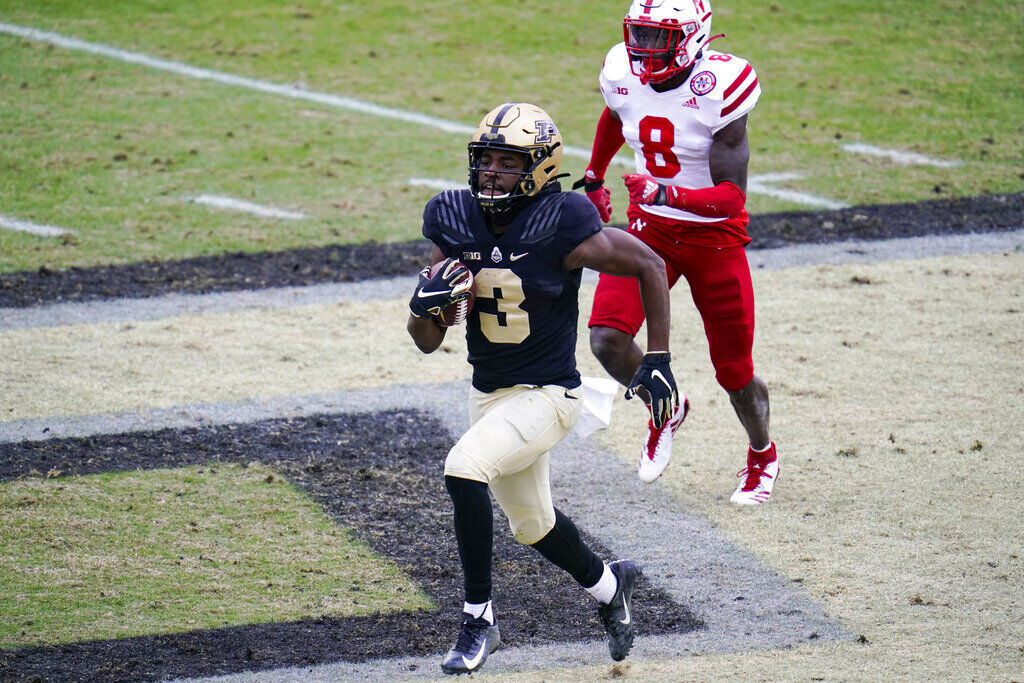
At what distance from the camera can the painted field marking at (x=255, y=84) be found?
14.0m

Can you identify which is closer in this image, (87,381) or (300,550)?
(300,550)

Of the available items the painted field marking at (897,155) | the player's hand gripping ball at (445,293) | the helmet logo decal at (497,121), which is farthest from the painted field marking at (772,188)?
the player's hand gripping ball at (445,293)

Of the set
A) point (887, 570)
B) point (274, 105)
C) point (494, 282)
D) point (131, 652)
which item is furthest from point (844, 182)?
point (131, 652)

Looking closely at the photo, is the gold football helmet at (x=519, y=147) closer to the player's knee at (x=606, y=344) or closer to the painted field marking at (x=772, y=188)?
the player's knee at (x=606, y=344)

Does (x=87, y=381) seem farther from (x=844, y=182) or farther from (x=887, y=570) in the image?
(x=844, y=182)

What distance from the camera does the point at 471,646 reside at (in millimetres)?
4355

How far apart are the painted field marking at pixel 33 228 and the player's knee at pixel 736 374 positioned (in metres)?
6.99

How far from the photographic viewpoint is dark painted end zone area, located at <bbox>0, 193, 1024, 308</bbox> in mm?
9570

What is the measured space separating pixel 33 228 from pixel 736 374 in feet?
24.2

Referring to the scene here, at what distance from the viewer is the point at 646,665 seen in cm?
463

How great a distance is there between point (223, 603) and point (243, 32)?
13.1 meters

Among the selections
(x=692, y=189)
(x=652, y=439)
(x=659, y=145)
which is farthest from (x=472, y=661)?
(x=659, y=145)

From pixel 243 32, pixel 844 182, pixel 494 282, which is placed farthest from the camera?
pixel 243 32

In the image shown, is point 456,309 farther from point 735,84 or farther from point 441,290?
point 735,84
